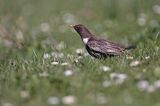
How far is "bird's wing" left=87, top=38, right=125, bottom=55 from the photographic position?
10.3m

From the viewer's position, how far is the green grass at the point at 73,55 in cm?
767

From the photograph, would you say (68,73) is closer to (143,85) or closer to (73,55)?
(143,85)

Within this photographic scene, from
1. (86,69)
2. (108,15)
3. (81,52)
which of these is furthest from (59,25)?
(86,69)

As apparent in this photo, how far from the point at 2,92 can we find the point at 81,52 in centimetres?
342

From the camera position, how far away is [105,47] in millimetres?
10320

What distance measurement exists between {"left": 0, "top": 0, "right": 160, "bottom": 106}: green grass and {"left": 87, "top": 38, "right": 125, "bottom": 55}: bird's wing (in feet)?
1.08

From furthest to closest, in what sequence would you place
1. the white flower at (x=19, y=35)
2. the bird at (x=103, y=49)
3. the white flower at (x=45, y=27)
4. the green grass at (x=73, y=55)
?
the white flower at (x=45, y=27) < the white flower at (x=19, y=35) < the bird at (x=103, y=49) < the green grass at (x=73, y=55)

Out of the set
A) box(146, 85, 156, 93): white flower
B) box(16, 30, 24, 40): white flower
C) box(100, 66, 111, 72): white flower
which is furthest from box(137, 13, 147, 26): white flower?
box(146, 85, 156, 93): white flower

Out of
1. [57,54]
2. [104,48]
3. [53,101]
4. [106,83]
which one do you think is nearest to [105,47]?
[104,48]

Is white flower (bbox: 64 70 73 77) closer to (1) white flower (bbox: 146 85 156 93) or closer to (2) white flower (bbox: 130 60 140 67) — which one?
(2) white flower (bbox: 130 60 140 67)

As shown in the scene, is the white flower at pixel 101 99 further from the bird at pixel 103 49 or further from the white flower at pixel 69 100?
the bird at pixel 103 49

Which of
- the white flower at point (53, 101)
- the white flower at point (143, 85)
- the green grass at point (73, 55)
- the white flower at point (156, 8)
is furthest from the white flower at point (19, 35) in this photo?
the white flower at point (53, 101)

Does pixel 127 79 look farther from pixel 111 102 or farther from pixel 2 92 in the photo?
pixel 2 92

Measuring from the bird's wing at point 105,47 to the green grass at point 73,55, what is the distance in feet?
1.08
